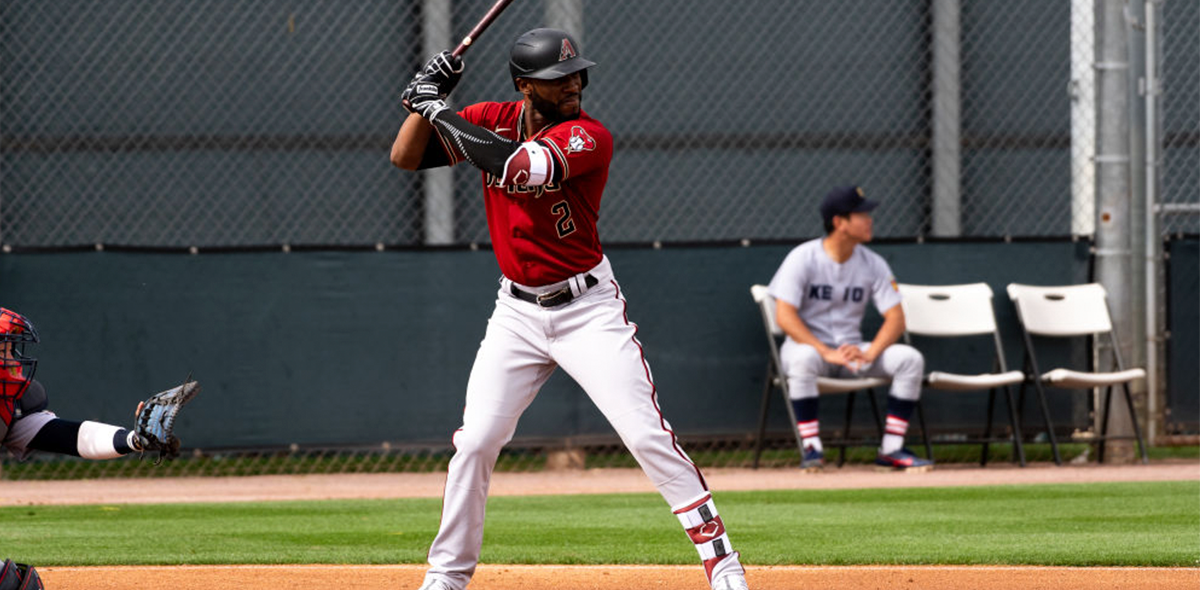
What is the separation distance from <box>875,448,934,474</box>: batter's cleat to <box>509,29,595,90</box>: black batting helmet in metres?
5.17

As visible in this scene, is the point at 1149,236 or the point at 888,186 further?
the point at 888,186

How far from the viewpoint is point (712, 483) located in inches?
345

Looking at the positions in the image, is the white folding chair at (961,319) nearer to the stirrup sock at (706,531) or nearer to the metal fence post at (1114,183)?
the metal fence post at (1114,183)

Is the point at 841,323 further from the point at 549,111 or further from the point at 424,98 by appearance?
the point at 424,98

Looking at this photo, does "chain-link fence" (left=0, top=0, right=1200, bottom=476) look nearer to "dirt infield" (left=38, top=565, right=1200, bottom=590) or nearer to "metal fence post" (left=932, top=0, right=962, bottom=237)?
"metal fence post" (left=932, top=0, right=962, bottom=237)

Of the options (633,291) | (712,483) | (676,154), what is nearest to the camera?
(712,483)

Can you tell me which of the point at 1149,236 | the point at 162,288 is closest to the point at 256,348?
the point at 162,288

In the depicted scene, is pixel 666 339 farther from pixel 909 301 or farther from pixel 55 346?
pixel 55 346

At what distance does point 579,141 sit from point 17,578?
1863mm

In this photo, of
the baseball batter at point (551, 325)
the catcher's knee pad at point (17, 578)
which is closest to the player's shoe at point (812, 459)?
the baseball batter at point (551, 325)

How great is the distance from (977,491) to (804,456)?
1.31m

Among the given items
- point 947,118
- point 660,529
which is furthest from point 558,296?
point 947,118

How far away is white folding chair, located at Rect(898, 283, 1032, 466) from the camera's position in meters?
9.52

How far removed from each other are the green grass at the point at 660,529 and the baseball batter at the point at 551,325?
113cm
